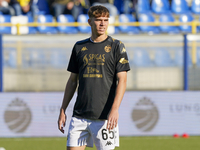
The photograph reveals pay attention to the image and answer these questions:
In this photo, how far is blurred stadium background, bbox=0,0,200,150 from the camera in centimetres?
778

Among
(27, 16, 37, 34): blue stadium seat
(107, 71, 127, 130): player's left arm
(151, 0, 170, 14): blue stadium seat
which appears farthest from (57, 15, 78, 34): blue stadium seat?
(107, 71, 127, 130): player's left arm

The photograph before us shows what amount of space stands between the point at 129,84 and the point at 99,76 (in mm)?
4589

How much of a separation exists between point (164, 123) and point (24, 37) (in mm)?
3278

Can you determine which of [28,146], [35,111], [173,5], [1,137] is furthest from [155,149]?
[173,5]

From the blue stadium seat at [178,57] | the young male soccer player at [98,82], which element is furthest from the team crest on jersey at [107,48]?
the blue stadium seat at [178,57]

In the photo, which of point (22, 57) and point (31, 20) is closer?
point (22, 57)

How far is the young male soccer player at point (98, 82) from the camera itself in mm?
3373

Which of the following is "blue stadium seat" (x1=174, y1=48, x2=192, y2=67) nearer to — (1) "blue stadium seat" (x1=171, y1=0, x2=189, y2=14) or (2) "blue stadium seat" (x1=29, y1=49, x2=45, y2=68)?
(2) "blue stadium seat" (x1=29, y1=49, x2=45, y2=68)

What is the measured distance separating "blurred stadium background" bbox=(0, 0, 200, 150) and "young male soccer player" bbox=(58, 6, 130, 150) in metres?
4.35

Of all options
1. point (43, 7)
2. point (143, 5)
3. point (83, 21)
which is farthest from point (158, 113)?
point (43, 7)

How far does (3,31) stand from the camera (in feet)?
39.0

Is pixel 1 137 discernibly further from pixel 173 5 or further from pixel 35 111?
pixel 173 5

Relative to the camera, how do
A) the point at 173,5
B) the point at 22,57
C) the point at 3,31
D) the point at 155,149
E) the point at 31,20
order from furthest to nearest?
1. the point at 173,5
2. the point at 31,20
3. the point at 3,31
4. the point at 22,57
5. the point at 155,149

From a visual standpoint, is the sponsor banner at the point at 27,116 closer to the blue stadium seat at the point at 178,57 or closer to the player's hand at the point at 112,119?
the blue stadium seat at the point at 178,57
